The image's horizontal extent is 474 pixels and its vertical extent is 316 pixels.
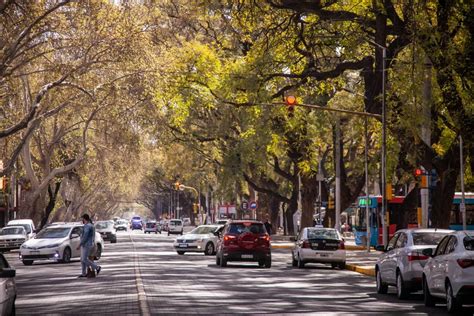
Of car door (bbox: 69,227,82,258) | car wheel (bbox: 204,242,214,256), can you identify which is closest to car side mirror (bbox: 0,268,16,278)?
car door (bbox: 69,227,82,258)

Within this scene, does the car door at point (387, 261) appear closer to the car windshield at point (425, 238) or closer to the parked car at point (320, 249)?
the car windshield at point (425, 238)

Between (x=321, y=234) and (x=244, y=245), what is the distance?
2.94 metres

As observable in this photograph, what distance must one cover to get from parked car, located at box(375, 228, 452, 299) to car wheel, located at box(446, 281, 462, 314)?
10.5 feet

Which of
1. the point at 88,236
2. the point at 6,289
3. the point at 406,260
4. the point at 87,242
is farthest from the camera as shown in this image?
the point at 88,236

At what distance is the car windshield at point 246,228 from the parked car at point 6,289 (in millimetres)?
21692

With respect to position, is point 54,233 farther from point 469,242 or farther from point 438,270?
point 469,242

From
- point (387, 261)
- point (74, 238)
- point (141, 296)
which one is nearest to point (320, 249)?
point (74, 238)

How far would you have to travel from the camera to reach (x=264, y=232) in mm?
38406

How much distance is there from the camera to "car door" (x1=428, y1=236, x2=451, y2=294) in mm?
19514

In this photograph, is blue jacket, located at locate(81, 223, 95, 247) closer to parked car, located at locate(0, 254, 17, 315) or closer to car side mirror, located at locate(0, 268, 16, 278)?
parked car, located at locate(0, 254, 17, 315)

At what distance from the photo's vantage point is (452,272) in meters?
18.6

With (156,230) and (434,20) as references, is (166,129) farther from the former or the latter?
(156,230)

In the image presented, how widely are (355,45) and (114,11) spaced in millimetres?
10217

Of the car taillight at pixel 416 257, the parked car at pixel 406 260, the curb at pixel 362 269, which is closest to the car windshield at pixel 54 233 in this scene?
the curb at pixel 362 269
